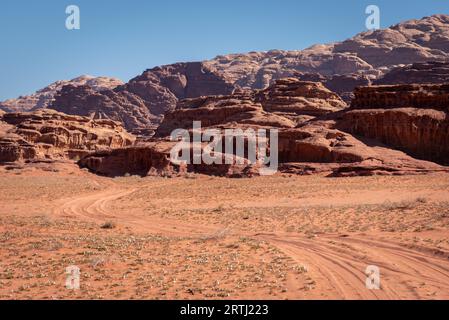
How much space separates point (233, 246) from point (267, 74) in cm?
15720

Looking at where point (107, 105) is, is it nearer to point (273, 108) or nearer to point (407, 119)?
point (273, 108)

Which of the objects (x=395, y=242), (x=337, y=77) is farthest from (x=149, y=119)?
(x=395, y=242)

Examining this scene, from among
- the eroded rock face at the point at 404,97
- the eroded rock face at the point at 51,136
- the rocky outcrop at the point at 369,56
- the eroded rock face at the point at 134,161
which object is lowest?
A: the eroded rock face at the point at 134,161

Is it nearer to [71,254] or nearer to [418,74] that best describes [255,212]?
[71,254]

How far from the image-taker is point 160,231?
19.4m

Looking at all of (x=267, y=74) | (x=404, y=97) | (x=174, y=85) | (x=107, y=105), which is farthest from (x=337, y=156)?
(x=267, y=74)

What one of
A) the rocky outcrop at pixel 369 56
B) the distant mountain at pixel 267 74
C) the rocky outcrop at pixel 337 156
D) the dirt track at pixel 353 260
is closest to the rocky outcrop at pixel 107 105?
the distant mountain at pixel 267 74

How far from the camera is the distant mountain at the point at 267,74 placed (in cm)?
13438

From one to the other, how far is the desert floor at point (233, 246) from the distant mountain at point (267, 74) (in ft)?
306

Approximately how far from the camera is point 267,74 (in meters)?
167

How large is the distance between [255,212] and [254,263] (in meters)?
11.1

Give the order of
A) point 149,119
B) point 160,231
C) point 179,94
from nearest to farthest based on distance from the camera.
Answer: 1. point 160,231
2. point 149,119
3. point 179,94

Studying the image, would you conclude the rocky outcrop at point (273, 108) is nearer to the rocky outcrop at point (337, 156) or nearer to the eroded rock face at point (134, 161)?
the rocky outcrop at point (337, 156)

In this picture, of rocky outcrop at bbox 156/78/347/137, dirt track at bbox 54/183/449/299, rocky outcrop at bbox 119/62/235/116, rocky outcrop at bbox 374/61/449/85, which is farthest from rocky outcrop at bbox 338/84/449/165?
rocky outcrop at bbox 119/62/235/116
